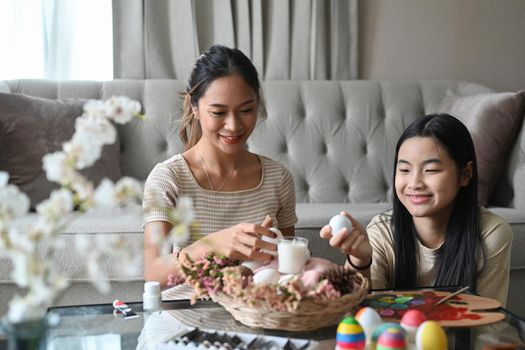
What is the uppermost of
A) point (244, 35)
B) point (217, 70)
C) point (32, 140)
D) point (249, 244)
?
point (244, 35)

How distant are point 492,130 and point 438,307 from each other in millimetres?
1532

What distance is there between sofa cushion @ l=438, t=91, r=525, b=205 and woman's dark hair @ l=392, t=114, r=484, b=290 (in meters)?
0.98

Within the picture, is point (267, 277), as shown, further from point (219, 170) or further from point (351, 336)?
point (219, 170)

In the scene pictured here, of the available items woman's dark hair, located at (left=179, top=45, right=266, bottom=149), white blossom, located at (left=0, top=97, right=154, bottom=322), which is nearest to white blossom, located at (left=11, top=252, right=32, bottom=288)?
white blossom, located at (left=0, top=97, right=154, bottom=322)

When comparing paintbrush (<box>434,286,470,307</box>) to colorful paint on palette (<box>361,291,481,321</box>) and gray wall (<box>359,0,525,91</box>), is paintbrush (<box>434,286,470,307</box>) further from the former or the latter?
gray wall (<box>359,0,525,91</box>)

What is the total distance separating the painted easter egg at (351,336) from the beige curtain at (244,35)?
235cm

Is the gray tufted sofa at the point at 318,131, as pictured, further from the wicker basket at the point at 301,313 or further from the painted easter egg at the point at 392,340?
the painted easter egg at the point at 392,340

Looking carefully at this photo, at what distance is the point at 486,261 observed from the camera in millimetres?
1770

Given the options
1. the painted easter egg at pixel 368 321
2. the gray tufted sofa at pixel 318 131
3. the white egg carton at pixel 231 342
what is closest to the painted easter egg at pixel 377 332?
the painted easter egg at pixel 368 321

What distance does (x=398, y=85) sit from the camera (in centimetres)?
318

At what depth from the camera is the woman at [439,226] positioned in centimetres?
176

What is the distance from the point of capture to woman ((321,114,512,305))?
69.3 inches

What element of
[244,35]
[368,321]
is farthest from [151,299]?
[244,35]

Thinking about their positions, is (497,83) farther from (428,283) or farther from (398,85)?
(428,283)
